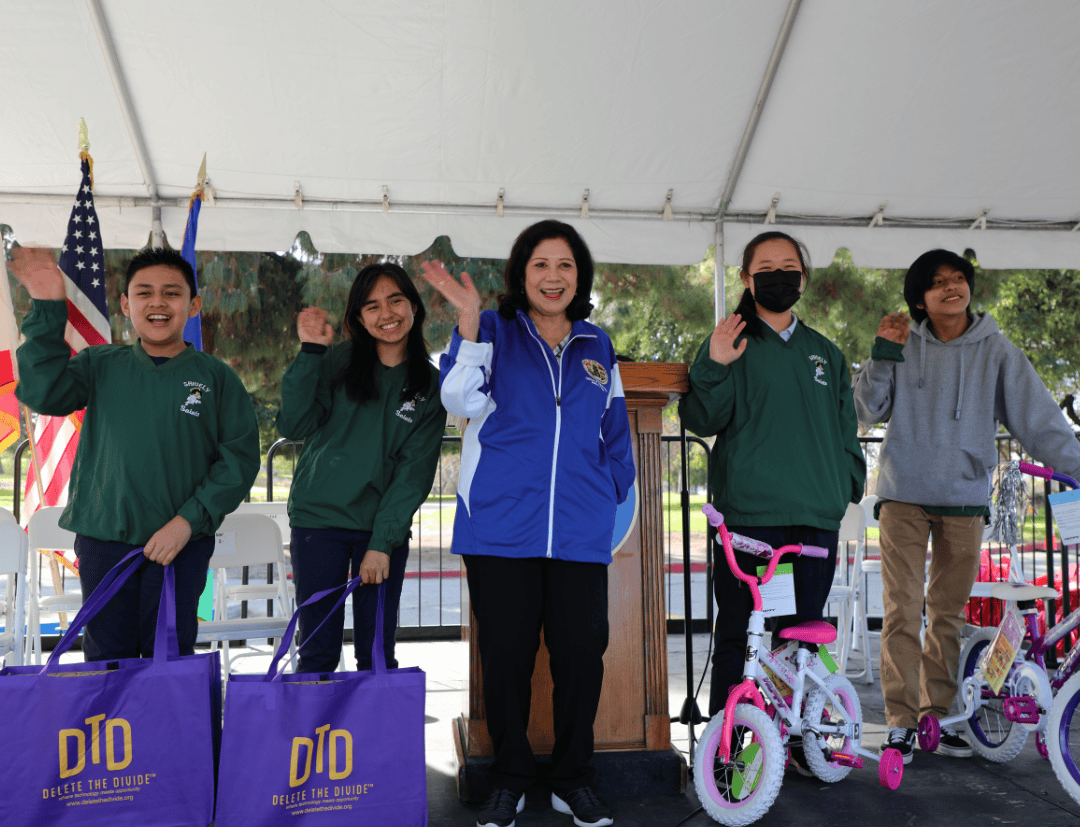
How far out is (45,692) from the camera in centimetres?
198

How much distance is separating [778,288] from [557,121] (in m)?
2.19

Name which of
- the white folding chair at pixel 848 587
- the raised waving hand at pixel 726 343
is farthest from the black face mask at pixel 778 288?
the white folding chair at pixel 848 587

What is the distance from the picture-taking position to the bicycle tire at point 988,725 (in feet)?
9.67

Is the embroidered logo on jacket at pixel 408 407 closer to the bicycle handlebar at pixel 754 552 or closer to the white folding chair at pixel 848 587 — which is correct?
the bicycle handlebar at pixel 754 552

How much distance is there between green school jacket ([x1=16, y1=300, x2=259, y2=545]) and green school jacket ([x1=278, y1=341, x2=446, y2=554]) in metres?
0.20

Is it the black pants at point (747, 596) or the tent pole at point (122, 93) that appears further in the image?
the tent pole at point (122, 93)

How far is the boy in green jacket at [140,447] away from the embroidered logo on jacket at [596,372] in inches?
41.9

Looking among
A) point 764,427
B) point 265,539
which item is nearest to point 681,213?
point 764,427

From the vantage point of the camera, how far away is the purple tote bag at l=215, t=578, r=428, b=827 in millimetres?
2055

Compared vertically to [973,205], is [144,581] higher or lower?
lower

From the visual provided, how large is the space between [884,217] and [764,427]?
10.0 feet

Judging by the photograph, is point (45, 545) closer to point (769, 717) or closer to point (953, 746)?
point (769, 717)

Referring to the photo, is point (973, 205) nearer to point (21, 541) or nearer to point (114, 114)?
point (114, 114)

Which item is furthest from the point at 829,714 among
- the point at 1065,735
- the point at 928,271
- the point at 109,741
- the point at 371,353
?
the point at 109,741
